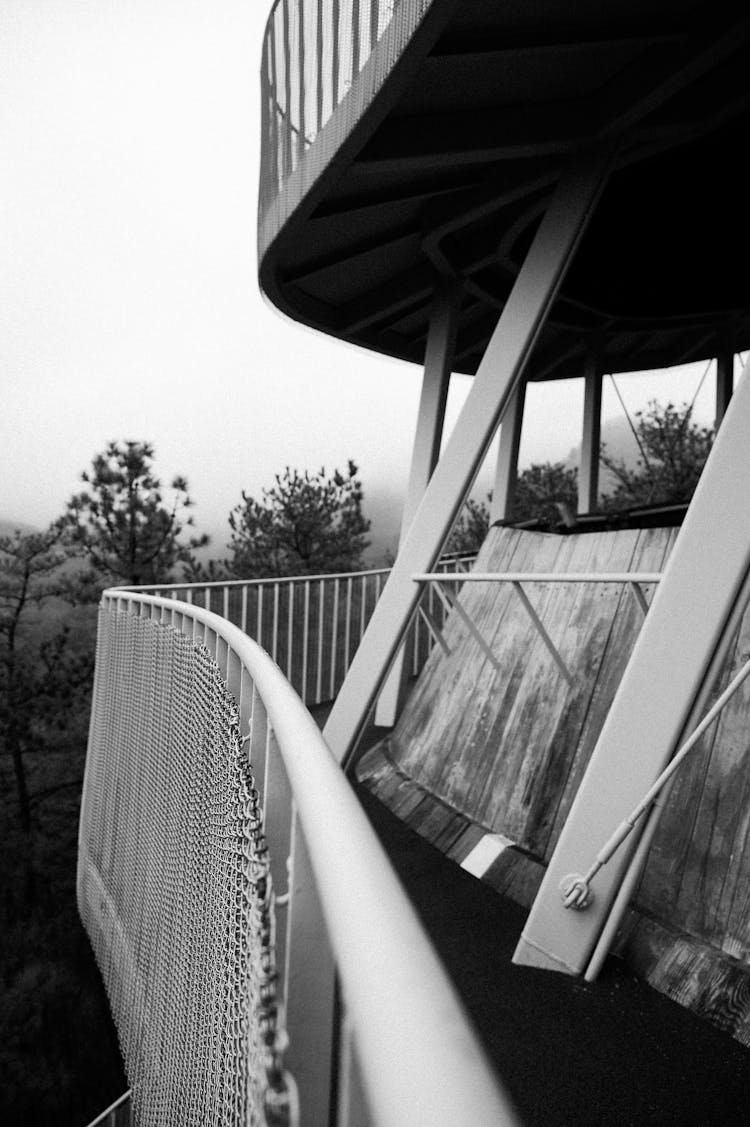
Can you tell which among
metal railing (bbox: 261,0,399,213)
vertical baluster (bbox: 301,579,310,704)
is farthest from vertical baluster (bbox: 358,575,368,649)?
metal railing (bbox: 261,0,399,213)

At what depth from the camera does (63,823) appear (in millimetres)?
22812

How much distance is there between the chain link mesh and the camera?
1192mm

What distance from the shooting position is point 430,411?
8219 millimetres

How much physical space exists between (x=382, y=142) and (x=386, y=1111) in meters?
4.87

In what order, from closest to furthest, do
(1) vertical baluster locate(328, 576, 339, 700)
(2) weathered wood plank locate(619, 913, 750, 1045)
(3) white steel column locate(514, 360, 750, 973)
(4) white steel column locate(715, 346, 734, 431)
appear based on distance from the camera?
(2) weathered wood plank locate(619, 913, 750, 1045) < (3) white steel column locate(514, 360, 750, 973) < (1) vertical baluster locate(328, 576, 339, 700) < (4) white steel column locate(715, 346, 734, 431)

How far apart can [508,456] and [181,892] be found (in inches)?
354

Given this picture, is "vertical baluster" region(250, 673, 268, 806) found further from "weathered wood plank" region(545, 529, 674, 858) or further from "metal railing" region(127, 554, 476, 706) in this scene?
"metal railing" region(127, 554, 476, 706)

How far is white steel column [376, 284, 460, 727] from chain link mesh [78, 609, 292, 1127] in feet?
10.2

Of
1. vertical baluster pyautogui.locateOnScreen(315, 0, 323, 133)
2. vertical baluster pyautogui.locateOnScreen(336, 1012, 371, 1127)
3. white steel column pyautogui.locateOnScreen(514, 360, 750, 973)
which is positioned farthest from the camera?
vertical baluster pyautogui.locateOnScreen(315, 0, 323, 133)

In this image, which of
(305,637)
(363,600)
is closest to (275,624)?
(305,637)

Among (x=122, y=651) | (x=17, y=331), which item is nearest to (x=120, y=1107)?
(x=122, y=651)

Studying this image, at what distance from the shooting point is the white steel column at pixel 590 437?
11180mm

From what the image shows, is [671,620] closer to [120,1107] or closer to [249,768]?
[249,768]

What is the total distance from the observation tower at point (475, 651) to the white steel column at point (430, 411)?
0.04 m
